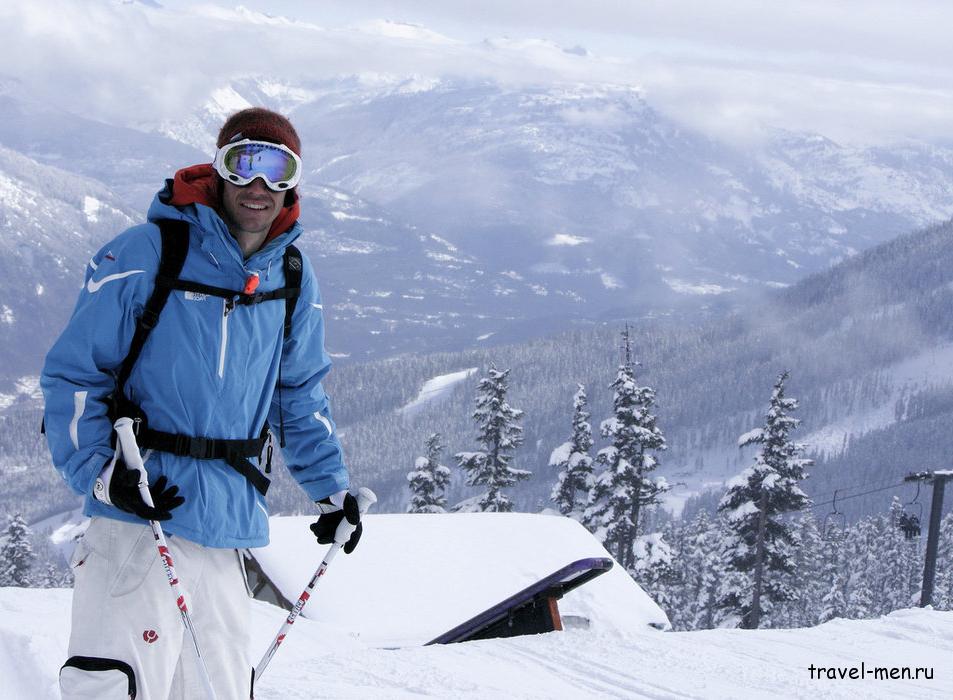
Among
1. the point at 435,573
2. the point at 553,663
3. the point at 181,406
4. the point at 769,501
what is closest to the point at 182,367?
the point at 181,406

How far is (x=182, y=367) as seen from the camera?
343 centimetres

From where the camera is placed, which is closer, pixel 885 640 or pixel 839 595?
pixel 885 640

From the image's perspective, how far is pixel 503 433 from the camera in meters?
31.2

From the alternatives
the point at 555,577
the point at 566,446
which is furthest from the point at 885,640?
the point at 566,446

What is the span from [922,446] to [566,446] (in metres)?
173

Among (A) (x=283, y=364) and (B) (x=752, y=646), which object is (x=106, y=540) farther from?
(B) (x=752, y=646)

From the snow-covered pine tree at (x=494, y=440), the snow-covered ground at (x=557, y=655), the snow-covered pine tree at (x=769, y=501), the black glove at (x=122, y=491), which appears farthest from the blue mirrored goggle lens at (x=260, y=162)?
the snow-covered pine tree at (x=494, y=440)

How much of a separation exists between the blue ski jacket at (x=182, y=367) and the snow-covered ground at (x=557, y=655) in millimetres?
2833

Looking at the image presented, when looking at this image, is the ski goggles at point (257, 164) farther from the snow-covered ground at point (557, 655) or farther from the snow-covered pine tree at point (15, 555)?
the snow-covered pine tree at point (15, 555)

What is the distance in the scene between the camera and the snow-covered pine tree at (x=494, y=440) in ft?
102

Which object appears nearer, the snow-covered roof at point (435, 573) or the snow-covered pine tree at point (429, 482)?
the snow-covered roof at point (435, 573)

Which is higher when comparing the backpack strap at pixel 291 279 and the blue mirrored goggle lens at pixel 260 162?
the blue mirrored goggle lens at pixel 260 162

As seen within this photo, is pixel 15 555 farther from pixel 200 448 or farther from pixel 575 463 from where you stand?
pixel 200 448

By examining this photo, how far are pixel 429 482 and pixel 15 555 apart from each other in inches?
656
